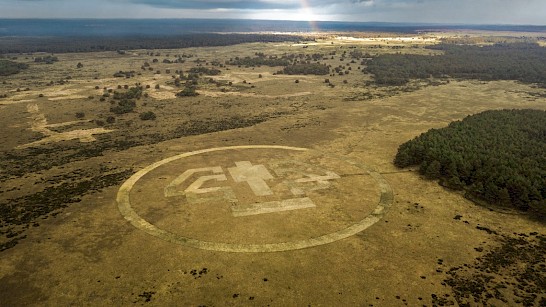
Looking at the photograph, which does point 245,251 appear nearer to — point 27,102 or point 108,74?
point 27,102

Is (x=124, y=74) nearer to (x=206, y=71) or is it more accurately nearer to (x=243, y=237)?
(x=206, y=71)

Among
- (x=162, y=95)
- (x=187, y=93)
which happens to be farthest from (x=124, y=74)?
(x=187, y=93)

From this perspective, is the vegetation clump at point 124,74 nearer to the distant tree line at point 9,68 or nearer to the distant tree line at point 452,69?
the distant tree line at point 9,68

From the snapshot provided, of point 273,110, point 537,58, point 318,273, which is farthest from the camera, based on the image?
point 537,58

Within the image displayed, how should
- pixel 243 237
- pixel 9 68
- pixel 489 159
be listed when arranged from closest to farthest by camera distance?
pixel 243 237
pixel 489 159
pixel 9 68

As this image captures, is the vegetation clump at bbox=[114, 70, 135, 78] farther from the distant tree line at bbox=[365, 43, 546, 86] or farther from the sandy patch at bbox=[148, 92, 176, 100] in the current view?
the distant tree line at bbox=[365, 43, 546, 86]

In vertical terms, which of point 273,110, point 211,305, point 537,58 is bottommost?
point 211,305

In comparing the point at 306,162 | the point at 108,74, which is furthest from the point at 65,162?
the point at 108,74
